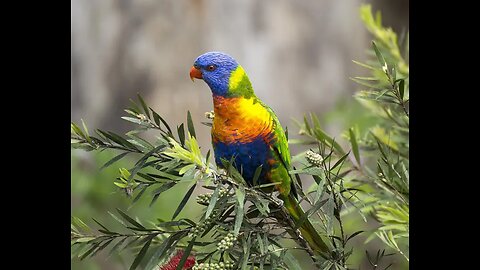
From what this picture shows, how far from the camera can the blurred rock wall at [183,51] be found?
7.23ft

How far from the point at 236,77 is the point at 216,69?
→ 0.03 meters

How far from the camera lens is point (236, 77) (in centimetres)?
84

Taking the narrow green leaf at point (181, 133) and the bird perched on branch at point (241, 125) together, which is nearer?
the narrow green leaf at point (181, 133)

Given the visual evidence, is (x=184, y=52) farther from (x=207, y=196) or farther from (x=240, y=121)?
(x=207, y=196)

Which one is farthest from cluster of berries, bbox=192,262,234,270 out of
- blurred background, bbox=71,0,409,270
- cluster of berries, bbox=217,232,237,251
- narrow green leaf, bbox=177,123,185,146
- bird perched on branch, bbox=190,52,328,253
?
blurred background, bbox=71,0,409,270

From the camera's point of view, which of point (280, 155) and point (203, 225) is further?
point (280, 155)

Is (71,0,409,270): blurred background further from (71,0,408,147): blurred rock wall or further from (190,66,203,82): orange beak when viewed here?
(190,66,203,82): orange beak

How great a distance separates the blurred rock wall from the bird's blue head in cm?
132

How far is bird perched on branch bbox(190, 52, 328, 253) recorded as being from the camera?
2.71ft

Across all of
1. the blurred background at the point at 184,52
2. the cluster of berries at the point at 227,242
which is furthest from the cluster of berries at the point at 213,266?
the blurred background at the point at 184,52

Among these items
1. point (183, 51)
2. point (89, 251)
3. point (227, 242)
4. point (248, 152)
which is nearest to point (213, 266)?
point (227, 242)

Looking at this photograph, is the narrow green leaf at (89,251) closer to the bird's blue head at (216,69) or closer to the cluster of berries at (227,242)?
the cluster of berries at (227,242)
